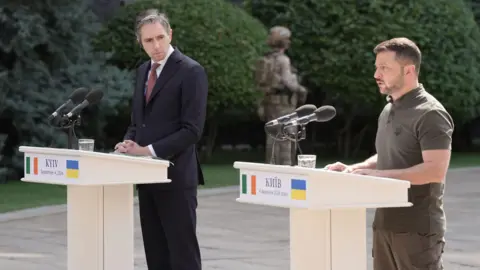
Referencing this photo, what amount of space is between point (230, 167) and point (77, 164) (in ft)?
41.5

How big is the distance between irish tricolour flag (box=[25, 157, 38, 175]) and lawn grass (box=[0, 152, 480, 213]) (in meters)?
6.48

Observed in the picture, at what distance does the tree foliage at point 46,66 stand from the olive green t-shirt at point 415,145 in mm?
11563

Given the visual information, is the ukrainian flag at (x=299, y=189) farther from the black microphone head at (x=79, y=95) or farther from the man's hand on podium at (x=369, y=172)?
the black microphone head at (x=79, y=95)

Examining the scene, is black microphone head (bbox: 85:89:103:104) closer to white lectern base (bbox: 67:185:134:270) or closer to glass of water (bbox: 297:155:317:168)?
white lectern base (bbox: 67:185:134:270)

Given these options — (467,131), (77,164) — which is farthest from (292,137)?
(467,131)

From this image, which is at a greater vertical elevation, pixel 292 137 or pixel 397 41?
pixel 397 41

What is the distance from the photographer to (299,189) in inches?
191

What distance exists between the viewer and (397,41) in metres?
5.20

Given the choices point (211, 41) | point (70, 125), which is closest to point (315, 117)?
point (70, 125)

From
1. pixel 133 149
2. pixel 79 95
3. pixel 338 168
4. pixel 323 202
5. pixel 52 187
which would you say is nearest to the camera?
pixel 323 202

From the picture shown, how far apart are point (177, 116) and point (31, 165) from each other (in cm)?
91

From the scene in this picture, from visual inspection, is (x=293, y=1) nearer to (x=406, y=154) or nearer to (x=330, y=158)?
(x=330, y=158)

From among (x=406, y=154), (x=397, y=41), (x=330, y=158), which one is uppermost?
(x=397, y=41)

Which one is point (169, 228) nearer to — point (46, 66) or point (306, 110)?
point (306, 110)
